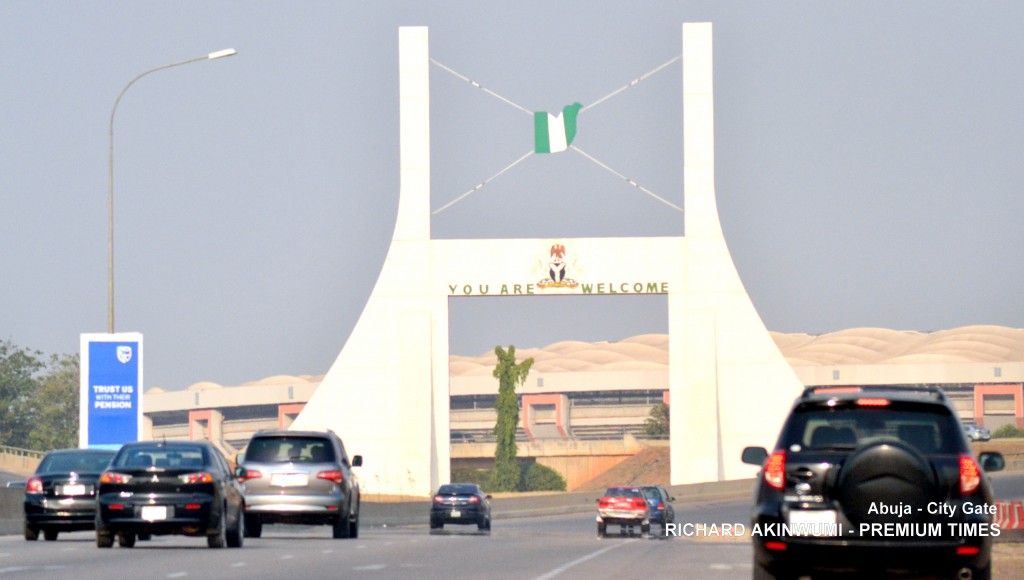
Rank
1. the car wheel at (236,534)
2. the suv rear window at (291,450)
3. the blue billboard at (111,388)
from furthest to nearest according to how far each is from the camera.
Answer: the blue billboard at (111,388), the suv rear window at (291,450), the car wheel at (236,534)

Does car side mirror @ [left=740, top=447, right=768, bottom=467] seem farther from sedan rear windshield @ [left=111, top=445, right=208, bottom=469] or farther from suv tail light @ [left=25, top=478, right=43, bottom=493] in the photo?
suv tail light @ [left=25, top=478, right=43, bottom=493]

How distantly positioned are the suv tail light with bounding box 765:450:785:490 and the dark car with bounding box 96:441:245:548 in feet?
40.8

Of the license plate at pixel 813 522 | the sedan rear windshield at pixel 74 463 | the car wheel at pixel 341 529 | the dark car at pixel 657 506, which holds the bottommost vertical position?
the dark car at pixel 657 506

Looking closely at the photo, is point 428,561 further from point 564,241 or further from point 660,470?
point 660,470

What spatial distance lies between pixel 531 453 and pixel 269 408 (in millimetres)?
52436

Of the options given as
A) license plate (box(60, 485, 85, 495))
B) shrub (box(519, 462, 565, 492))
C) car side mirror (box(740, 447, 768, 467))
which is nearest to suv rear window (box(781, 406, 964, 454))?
car side mirror (box(740, 447, 768, 467))

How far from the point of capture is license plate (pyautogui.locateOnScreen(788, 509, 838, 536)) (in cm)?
1377

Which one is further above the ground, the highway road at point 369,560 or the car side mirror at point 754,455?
the car side mirror at point 754,455

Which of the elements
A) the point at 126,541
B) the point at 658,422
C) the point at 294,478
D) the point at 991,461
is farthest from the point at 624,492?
the point at 658,422

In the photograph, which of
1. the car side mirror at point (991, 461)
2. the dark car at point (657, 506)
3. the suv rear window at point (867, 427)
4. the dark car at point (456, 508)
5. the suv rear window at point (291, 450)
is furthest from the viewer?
the dark car at point (456, 508)

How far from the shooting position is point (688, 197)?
71.6 metres

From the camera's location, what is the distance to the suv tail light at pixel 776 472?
14.1 m

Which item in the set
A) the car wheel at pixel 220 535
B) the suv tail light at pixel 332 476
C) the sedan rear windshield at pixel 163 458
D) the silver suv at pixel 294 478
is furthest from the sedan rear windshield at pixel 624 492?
the sedan rear windshield at pixel 163 458

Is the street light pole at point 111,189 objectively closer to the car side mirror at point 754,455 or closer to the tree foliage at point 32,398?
the car side mirror at point 754,455
